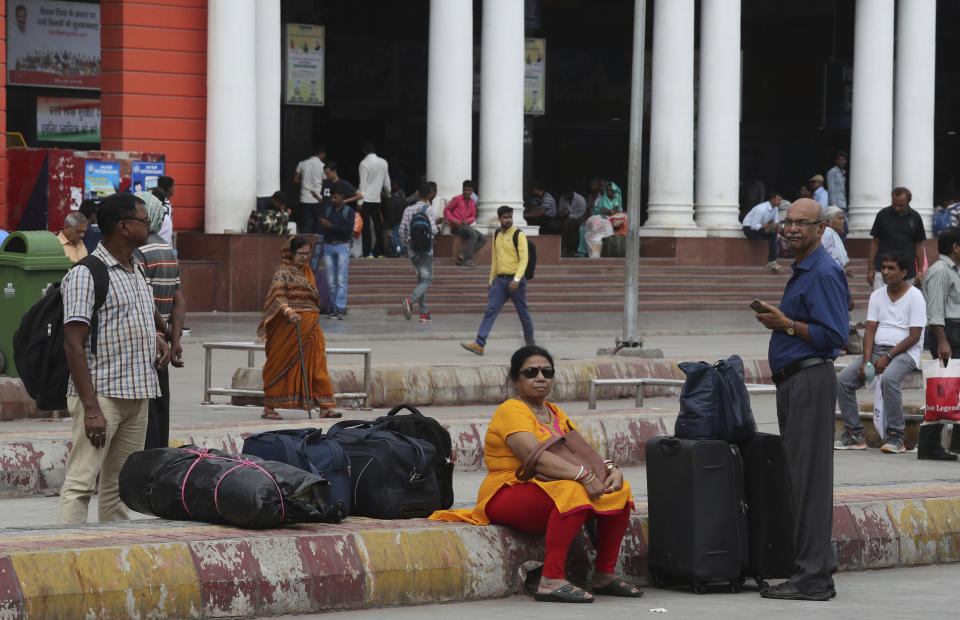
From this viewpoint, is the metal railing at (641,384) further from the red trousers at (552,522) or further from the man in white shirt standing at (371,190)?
the man in white shirt standing at (371,190)

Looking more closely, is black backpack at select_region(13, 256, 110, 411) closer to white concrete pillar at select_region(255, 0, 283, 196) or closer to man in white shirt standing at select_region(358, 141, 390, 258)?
white concrete pillar at select_region(255, 0, 283, 196)

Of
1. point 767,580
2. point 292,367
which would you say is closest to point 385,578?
point 767,580

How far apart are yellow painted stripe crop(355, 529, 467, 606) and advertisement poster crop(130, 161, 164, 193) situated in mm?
15172

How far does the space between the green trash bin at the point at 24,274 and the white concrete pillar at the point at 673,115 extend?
1635 cm

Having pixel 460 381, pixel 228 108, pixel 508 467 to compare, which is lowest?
pixel 460 381

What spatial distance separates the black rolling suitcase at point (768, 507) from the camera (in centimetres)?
708

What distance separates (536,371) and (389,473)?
0.74 m

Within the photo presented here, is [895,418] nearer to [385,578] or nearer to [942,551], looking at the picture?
[942,551]

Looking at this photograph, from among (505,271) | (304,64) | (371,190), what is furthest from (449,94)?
(505,271)

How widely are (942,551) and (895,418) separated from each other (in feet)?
12.3

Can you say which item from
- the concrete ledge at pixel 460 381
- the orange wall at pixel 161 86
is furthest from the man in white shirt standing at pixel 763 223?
the concrete ledge at pixel 460 381

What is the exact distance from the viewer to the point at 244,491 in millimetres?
6398

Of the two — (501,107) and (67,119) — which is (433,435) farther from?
(67,119)

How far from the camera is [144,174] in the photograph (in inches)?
846
